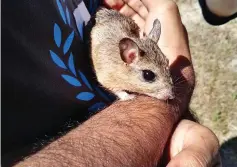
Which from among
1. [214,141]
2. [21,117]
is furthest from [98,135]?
[214,141]

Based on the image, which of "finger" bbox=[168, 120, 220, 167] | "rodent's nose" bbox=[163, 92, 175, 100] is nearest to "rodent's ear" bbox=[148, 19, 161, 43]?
"rodent's nose" bbox=[163, 92, 175, 100]

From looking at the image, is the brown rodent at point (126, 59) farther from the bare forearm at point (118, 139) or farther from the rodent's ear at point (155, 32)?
the bare forearm at point (118, 139)

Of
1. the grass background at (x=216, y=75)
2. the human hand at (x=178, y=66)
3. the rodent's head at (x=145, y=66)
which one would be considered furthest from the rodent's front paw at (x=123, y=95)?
the grass background at (x=216, y=75)

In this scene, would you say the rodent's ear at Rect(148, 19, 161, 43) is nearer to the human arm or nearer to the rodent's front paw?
the rodent's front paw

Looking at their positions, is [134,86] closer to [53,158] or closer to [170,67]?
[170,67]

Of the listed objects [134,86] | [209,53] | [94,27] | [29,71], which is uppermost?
[29,71]

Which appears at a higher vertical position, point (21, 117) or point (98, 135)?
point (21, 117)

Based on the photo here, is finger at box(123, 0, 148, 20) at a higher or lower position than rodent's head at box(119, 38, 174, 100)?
higher
